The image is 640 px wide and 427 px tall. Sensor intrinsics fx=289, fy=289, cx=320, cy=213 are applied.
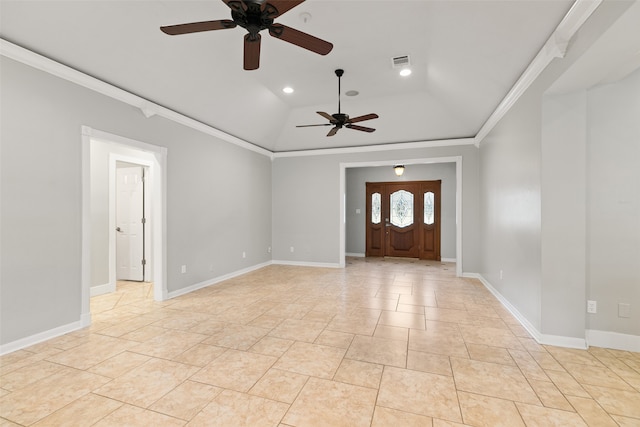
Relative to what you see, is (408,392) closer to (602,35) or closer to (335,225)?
(602,35)

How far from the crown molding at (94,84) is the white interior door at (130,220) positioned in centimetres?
157

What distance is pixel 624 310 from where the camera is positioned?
2.80 meters

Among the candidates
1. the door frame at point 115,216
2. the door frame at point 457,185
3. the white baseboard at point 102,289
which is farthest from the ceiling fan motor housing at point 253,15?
the door frame at point 457,185

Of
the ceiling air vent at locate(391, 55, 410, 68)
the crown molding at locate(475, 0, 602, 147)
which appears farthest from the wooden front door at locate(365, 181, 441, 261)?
the ceiling air vent at locate(391, 55, 410, 68)

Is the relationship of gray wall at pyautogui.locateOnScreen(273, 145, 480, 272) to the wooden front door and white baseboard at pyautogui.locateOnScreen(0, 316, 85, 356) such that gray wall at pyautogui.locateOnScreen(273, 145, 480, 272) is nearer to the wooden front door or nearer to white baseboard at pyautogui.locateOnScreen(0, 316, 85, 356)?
the wooden front door

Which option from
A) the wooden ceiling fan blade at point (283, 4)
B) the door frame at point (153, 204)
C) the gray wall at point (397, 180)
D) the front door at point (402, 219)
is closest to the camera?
the wooden ceiling fan blade at point (283, 4)

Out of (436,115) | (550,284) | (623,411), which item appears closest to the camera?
(623,411)

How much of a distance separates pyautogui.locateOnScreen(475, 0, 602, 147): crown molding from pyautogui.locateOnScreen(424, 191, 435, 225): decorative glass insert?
4496 mm

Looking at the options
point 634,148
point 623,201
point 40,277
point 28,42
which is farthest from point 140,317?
point 634,148

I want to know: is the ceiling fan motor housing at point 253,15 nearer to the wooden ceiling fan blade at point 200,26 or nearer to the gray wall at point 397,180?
the wooden ceiling fan blade at point 200,26

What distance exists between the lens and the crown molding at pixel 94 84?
2770 mm

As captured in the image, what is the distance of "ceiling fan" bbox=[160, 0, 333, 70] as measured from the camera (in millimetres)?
1834

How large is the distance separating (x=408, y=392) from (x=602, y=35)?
2950 millimetres

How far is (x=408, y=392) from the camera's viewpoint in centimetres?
215
